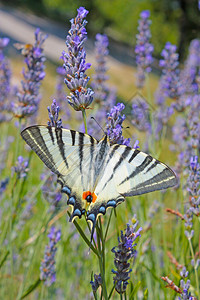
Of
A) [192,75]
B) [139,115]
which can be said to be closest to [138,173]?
[139,115]

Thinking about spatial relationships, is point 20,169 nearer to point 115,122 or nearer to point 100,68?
point 115,122

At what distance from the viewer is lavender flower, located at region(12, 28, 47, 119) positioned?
170 cm

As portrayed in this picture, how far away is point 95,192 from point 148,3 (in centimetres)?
1552

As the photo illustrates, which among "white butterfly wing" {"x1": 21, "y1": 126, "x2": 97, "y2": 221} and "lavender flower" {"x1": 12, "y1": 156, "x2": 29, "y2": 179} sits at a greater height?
"lavender flower" {"x1": 12, "y1": 156, "x2": 29, "y2": 179}

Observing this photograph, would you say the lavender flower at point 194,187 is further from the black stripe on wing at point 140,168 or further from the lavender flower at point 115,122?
the lavender flower at point 115,122

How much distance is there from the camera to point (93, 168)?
1173 millimetres

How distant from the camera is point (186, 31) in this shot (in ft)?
50.6

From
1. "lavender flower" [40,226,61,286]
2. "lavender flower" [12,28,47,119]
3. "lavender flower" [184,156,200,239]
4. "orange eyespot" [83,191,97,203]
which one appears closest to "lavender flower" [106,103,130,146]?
"orange eyespot" [83,191,97,203]

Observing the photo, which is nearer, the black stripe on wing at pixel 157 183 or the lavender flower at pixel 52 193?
the black stripe on wing at pixel 157 183

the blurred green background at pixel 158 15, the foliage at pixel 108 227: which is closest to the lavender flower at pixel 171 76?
the foliage at pixel 108 227

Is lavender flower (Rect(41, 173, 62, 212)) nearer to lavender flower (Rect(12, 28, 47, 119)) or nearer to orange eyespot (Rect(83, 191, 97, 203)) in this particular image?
lavender flower (Rect(12, 28, 47, 119))

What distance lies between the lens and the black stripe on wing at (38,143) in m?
1.05

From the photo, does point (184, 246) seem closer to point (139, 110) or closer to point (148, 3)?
point (139, 110)

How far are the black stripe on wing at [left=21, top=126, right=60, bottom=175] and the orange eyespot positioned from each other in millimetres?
145
